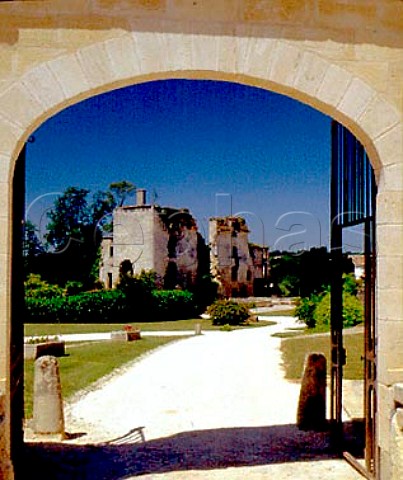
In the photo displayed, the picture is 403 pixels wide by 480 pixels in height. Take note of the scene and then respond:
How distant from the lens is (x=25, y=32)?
4098 millimetres

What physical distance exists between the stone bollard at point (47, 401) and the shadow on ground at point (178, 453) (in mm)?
292

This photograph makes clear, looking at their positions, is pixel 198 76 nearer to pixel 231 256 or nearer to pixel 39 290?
pixel 39 290

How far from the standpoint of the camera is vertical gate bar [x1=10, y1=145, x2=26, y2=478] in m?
4.66

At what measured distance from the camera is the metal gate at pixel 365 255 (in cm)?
513

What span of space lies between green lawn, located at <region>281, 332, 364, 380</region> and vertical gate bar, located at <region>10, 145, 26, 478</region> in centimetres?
692

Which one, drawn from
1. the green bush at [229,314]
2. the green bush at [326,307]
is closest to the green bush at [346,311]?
the green bush at [326,307]

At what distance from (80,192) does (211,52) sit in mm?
45026

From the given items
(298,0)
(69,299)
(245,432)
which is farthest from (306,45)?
(69,299)

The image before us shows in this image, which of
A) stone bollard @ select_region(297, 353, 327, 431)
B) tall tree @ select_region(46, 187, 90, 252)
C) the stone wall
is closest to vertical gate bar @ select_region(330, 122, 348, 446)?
stone bollard @ select_region(297, 353, 327, 431)

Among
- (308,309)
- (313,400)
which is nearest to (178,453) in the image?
(313,400)

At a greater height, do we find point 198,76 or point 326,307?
point 198,76

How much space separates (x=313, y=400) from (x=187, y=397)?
2.95 meters

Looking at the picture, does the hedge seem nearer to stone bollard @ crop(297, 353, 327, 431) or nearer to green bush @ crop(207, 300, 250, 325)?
green bush @ crop(207, 300, 250, 325)

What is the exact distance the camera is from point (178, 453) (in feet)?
20.7
